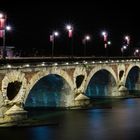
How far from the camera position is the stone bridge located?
47.8 meters

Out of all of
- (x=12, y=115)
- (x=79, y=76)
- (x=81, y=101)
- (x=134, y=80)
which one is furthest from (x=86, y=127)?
(x=134, y=80)

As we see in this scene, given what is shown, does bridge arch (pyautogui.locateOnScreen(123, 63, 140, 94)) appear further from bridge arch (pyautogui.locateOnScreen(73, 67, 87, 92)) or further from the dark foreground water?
the dark foreground water

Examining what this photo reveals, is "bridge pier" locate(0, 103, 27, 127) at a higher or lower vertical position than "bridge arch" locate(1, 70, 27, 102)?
lower

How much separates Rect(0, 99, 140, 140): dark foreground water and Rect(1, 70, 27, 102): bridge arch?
3.68 metres

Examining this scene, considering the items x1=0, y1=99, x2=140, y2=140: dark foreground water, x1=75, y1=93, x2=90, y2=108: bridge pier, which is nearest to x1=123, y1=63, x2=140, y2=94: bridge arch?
x1=0, y1=99, x2=140, y2=140: dark foreground water

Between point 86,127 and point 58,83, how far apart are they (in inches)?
504

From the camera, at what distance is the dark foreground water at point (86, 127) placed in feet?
148

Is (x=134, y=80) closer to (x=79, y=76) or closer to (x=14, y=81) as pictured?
(x=79, y=76)

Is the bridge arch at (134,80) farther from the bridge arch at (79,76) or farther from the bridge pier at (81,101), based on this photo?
the bridge pier at (81,101)

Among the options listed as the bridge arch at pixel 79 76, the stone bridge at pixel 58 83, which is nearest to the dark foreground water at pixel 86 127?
the stone bridge at pixel 58 83

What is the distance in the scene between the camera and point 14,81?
48656mm

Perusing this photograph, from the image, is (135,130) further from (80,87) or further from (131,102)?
(131,102)

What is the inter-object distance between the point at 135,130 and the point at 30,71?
39.3ft

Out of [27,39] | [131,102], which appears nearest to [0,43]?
[27,39]
